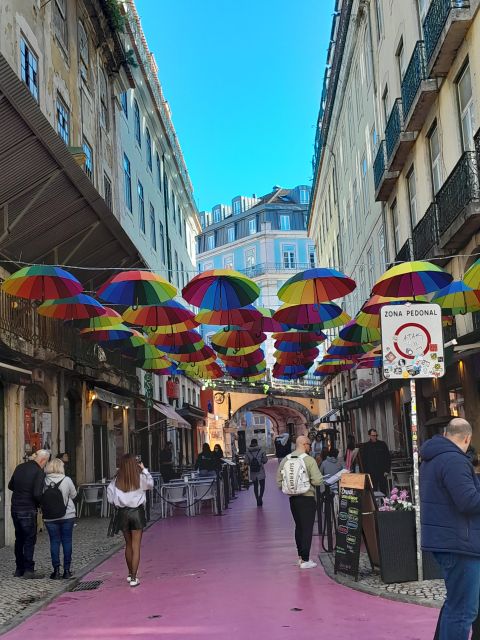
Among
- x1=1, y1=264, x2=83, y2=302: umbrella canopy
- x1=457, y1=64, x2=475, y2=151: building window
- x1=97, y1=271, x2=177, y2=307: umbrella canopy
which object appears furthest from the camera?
x1=457, y1=64, x2=475, y2=151: building window

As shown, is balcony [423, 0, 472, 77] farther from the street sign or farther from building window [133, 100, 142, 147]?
building window [133, 100, 142, 147]

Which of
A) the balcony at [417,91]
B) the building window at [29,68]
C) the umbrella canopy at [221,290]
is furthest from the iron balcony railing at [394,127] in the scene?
the building window at [29,68]

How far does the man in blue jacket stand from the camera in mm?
4723

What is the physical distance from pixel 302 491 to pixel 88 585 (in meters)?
2.95

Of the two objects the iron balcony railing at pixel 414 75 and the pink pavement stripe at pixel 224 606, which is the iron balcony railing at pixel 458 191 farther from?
the pink pavement stripe at pixel 224 606

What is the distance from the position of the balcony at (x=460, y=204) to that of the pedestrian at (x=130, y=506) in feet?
25.8

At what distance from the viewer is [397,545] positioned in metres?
8.17

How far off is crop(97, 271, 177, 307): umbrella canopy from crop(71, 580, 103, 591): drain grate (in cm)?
498

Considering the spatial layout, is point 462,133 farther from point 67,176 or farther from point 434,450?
point 434,450

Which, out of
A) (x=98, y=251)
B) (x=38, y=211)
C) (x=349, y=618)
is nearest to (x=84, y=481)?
(x=98, y=251)

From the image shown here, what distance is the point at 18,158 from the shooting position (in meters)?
12.5

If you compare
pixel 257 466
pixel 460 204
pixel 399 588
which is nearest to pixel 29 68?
pixel 460 204

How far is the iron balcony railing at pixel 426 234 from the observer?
16938 mm

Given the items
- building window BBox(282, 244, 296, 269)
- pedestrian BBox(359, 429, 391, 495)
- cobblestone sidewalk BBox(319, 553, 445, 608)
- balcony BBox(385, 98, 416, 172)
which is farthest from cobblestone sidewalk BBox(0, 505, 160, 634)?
building window BBox(282, 244, 296, 269)
